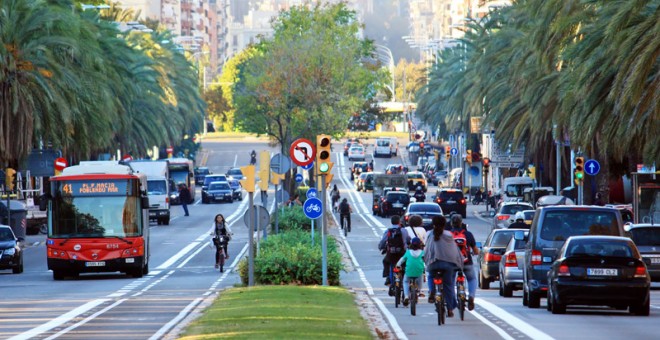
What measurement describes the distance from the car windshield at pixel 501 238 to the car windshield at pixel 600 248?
991 centimetres

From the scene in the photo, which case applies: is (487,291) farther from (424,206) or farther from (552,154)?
(552,154)

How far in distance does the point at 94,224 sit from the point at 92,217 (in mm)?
196

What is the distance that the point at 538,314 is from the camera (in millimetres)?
26016

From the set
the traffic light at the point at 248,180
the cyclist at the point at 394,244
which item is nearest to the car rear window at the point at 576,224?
the cyclist at the point at 394,244

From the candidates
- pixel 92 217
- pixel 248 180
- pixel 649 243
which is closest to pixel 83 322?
pixel 248 180

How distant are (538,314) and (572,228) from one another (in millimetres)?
2179

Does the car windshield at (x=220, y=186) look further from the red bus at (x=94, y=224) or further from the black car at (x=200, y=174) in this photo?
the red bus at (x=94, y=224)

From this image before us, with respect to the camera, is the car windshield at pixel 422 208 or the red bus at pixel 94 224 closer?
the red bus at pixel 94 224

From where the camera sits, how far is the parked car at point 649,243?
34.9 metres

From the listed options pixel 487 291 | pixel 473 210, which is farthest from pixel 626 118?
pixel 473 210

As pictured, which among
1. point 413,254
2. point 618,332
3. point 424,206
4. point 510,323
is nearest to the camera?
point 618,332

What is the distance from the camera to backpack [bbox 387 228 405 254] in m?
29.0

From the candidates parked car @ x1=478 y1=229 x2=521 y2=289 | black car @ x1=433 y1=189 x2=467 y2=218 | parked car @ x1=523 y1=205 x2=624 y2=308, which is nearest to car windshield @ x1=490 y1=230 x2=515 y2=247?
parked car @ x1=478 y1=229 x2=521 y2=289

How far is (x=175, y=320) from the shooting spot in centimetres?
2458
